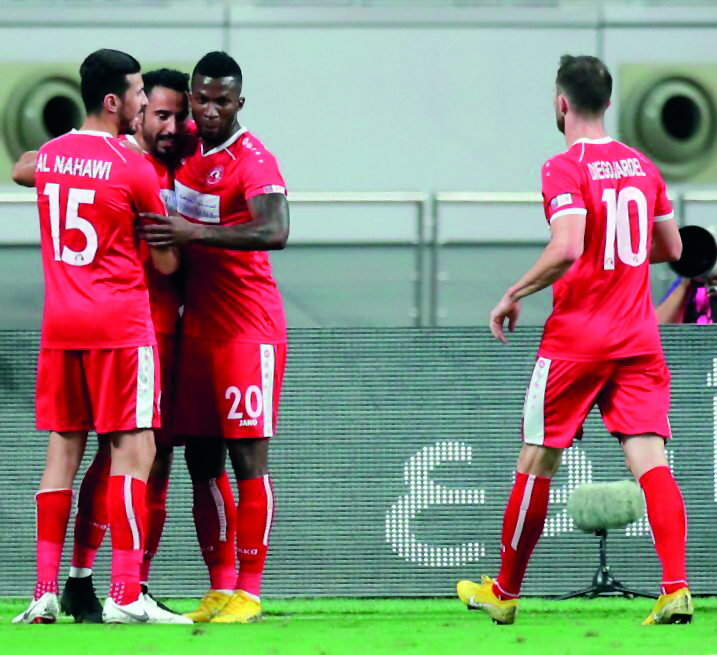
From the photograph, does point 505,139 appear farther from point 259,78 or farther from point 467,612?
point 467,612

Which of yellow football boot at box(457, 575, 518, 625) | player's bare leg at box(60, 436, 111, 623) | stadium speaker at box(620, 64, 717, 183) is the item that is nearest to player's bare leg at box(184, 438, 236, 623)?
player's bare leg at box(60, 436, 111, 623)

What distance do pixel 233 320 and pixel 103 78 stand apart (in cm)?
105

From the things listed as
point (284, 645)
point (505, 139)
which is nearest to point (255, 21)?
point (505, 139)

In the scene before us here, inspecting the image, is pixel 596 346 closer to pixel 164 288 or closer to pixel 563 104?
pixel 563 104

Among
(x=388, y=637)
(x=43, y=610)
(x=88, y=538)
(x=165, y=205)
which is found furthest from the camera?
(x=165, y=205)

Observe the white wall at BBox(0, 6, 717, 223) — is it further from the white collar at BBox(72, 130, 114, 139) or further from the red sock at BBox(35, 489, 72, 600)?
the red sock at BBox(35, 489, 72, 600)

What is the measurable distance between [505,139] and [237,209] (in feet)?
22.8

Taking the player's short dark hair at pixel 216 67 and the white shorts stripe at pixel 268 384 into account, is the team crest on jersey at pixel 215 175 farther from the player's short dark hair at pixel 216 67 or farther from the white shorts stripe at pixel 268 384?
the white shorts stripe at pixel 268 384

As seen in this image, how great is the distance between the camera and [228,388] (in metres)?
6.55

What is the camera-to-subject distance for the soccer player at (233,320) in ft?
21.2

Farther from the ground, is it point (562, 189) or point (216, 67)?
point (216, 67)

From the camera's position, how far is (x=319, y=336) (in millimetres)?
8211

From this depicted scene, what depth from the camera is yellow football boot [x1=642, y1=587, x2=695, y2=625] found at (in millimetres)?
6012

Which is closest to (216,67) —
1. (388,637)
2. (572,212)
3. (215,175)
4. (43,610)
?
(215,175)
